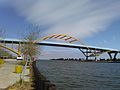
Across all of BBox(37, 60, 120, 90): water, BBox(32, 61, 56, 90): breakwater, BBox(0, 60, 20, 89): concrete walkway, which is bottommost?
BBox(37, 60, 120, 90): water

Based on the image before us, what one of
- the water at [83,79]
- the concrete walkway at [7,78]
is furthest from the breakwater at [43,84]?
the water at [83,79]

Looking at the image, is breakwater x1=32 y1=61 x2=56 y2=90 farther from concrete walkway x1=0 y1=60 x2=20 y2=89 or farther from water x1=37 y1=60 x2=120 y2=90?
water x1=37 y1=60 x2=120 y2=90

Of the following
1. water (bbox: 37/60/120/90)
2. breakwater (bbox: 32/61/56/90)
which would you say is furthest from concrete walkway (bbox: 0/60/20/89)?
water (bbox: 37/60/120/90)

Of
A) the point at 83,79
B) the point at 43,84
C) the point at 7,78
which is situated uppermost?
the point at 43,84

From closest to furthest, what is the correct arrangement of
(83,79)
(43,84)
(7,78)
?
1. (43,84)
2. (7,78)
3. (83,79)

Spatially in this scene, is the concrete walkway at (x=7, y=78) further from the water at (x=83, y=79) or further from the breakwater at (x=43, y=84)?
the water at (x=83, y=79)

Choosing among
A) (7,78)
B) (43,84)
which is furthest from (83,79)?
(43,84)

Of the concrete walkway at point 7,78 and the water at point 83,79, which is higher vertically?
the concrete walkway at point 7,78

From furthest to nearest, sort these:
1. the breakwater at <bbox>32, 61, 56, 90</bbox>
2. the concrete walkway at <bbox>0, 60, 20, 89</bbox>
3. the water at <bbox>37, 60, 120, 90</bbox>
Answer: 1. the water at <bbox>37, 60, 120, 90</bbox>
2. the concrete walkway at <bbox>0, 60, 20, 89</bbox>
3. the breakwater at <bbox>32, 61, 56, 90</bbox>

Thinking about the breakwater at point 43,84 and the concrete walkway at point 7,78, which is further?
the concrete walkway at point 7,78

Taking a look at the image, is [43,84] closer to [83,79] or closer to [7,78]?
[7,78]

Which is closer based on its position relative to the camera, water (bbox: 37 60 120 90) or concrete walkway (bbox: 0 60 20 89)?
concrete walkway (bbox: 0 60 20 89)

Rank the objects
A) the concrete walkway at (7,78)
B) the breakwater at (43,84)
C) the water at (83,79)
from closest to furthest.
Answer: the breakwater at (43,84) → the concrete walkway at (7,78) → the water at (83,79)

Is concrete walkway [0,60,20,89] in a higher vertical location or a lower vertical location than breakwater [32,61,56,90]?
lower
